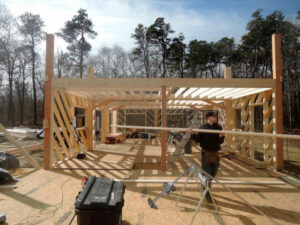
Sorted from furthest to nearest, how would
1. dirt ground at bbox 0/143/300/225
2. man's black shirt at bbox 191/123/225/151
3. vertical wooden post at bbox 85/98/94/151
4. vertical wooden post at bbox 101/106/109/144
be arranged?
vertical wooden post at bbox 101/106/109/144, vertical wooden post at bbox 85/98/94/151, man's black shirt at bbox 191/123/225/151, dirt ground at bbox 0/143/300/225

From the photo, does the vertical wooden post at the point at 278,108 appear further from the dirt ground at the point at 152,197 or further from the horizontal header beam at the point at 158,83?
the dirt ground at the point at 152,197

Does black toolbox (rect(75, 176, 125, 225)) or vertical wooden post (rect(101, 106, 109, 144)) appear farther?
vertical wooden post (rect(101, 106, 109, 144))

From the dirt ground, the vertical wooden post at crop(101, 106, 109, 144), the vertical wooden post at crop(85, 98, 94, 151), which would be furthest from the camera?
the vertical wooden post at crop(101, 106, 109, 144)

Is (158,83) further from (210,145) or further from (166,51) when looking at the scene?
(166,51)

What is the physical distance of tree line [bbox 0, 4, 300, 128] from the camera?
1555 centimetres

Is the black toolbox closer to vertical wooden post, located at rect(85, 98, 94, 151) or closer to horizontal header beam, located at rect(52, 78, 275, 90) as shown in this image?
horizontal header beam, located at rect(52, 78, 275, 90)

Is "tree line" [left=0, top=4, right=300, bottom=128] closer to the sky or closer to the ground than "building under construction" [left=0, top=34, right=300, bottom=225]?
closer to the sky

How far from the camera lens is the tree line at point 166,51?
15547 mm

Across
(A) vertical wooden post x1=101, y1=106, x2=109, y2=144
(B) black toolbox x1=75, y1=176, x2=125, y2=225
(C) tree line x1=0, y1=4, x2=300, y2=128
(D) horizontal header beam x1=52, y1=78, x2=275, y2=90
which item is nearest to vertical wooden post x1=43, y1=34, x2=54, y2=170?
(D) horizontal header beam x1=52, y1=78, x2=275, y2=90

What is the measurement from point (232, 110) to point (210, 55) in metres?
11.6

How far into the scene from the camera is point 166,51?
1678 centimetres

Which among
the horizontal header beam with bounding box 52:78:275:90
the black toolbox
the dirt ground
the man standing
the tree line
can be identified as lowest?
the dirt ground

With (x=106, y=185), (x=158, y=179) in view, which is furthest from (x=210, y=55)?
(x=106, y=185)

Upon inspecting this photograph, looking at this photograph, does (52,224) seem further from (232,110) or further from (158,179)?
(232,110)
